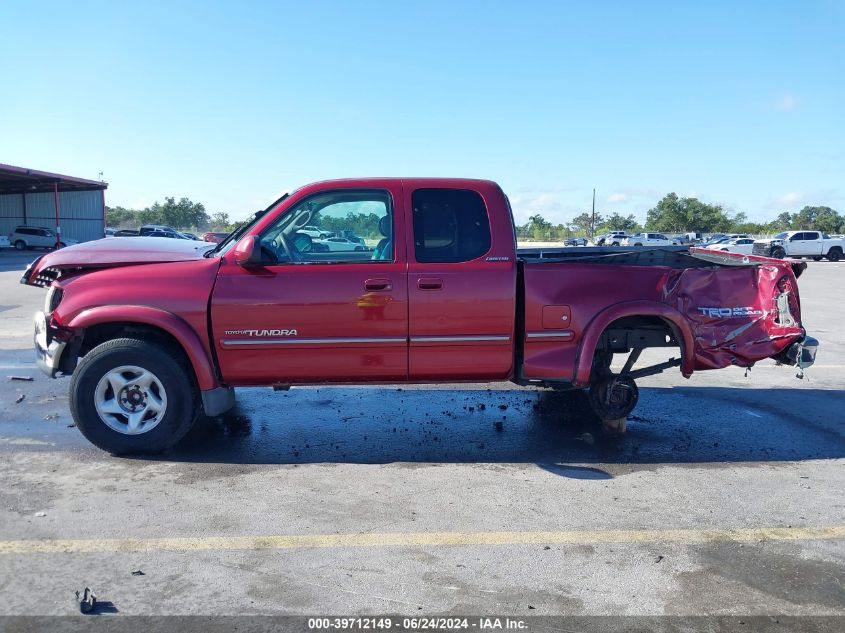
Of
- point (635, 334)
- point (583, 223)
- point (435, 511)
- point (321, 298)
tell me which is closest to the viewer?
point (435, 511)

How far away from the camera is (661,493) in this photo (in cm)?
439

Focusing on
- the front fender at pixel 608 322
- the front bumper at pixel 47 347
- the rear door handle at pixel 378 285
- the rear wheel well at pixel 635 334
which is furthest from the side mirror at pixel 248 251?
the rear wheel well at pixel 635 334

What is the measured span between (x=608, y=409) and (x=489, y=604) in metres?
2.74

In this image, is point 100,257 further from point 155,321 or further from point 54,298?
point 155,321

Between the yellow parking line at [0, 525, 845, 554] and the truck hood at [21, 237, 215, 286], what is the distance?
216 centimetres

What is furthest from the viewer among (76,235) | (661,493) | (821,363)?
(76,235)

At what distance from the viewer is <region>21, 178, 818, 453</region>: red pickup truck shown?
4.86 meters

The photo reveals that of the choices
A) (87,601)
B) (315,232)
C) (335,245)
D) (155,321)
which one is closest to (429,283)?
(335,245)

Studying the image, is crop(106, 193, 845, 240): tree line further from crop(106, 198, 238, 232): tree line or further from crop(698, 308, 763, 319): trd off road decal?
crop(698, 308, 763, 319): trd off road decal

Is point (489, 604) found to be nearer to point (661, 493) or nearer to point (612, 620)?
point (612, 620)

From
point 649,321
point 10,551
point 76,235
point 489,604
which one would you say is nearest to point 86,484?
point 10,551

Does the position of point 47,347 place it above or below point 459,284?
below

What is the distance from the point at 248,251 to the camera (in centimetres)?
473

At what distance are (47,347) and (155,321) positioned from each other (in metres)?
0.98
